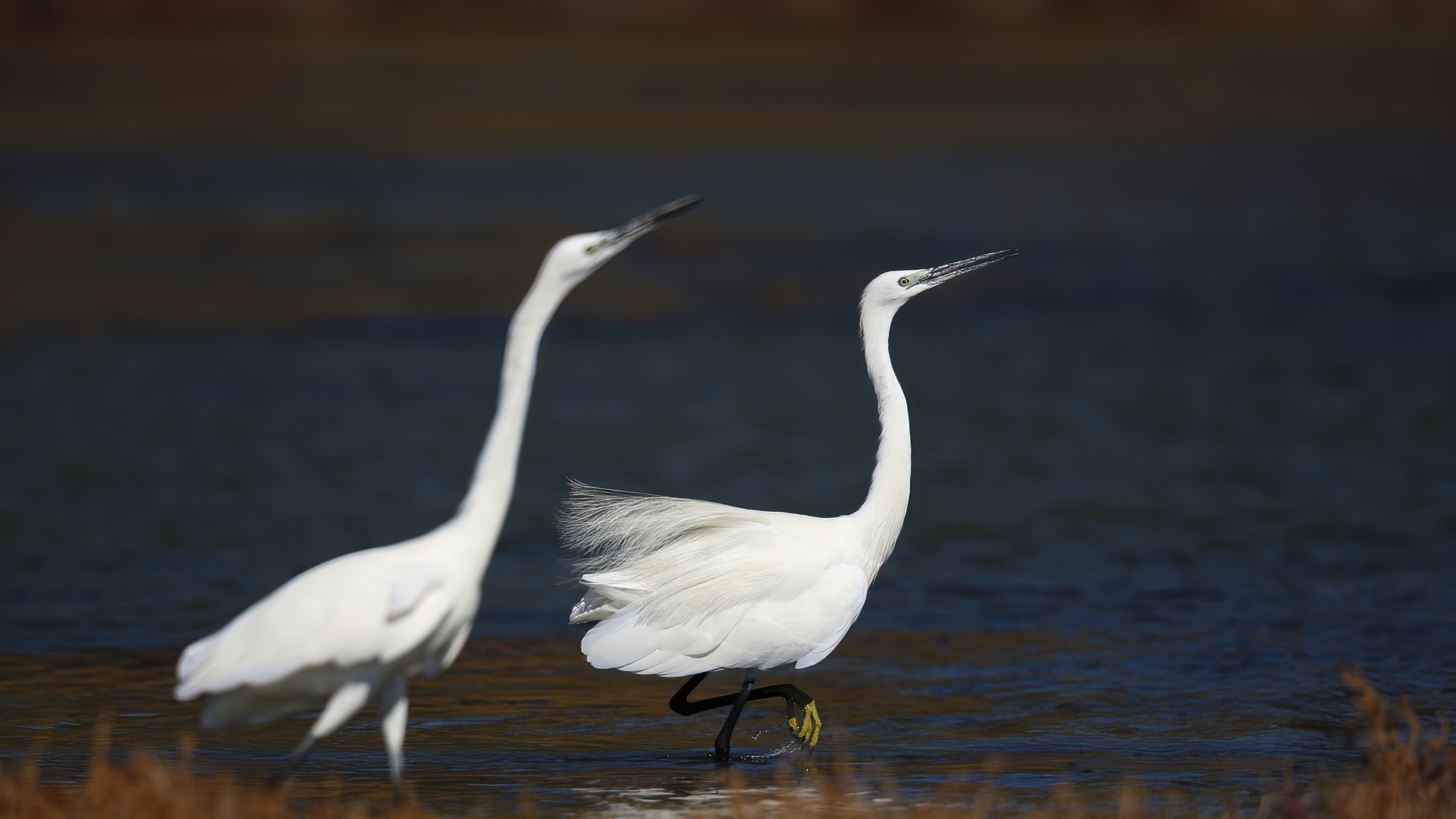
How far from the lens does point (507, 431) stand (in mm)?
5148

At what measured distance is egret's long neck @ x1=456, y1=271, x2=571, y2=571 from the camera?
515 cm

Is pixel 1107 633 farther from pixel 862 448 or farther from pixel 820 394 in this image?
pixel 820 394

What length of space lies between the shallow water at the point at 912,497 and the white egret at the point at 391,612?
0.84 meters

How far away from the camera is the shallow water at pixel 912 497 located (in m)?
→ 6.77

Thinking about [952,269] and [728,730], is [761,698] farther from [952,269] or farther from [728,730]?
[952,269]

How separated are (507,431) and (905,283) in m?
2.18

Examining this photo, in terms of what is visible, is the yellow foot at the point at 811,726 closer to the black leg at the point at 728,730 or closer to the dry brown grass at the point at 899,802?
the black leg at the point at 728,730

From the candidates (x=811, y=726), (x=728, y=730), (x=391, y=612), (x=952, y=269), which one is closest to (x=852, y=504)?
(x=952, y=269)

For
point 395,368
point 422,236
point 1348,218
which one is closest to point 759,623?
point 395,368

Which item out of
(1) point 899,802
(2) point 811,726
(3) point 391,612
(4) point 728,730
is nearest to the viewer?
(3) point 391,612

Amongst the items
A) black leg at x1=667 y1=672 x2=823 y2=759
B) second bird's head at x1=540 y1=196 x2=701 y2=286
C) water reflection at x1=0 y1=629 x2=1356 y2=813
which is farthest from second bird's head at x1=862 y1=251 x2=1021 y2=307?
second bird's head at x1=540 y1=196 x2=701 y2=286

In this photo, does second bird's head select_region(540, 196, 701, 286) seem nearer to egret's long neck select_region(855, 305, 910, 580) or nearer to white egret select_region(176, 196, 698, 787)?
white egret select_region(176, 196, 698, 787)

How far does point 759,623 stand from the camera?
6418mm

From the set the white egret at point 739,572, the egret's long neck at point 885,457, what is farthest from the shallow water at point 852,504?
the egret's long neck at point 885,457
